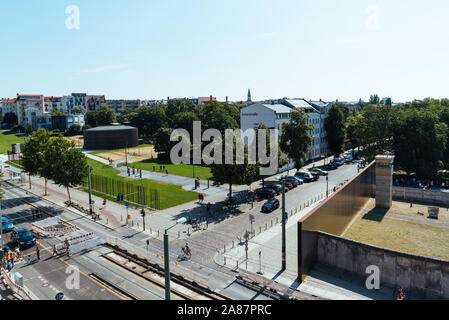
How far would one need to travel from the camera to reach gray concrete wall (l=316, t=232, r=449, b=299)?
22.2m

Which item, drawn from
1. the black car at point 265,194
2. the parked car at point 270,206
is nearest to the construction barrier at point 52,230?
the parked car at point 270,206

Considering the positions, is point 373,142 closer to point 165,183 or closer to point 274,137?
point 274,137

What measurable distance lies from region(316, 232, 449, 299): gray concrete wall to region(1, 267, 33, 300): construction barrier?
70.1ft

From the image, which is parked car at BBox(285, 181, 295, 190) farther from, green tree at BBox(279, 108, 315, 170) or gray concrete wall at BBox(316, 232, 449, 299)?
gray concrete wall at BBox(316, 232, 449, 299)

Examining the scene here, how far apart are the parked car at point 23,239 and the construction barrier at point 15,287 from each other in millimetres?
6267

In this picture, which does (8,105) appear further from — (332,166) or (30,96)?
(332,166)

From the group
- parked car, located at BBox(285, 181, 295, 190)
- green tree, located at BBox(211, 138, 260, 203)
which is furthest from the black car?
green tree, located at BBox(211, 138, 260, 203)

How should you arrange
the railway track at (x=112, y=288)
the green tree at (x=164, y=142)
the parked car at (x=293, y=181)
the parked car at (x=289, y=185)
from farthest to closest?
the green tree at (x=164, y=142)
the parked car at (x=293, y=181)
the parked car at (x=289, y=185)
the railway track at (x=112, y=288)

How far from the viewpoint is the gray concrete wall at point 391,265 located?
22.2m

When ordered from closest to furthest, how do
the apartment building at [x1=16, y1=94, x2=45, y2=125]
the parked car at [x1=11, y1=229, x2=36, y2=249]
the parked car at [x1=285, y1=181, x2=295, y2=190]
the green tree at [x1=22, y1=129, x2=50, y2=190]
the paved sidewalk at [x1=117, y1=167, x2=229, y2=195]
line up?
the parked car at [x1=11, y1=229, x2=36, y2=249] < the green tree at [x1=22, y1=129, x2=50, y2=190] < the parked car at [x1=285, y1=181, x2=295, y2=190] < the paved sidewalk at [x1=117, y1=167, x2=229, y2=195] < the apartment building at [x1=16, y1=94, x2=45, y2=125]

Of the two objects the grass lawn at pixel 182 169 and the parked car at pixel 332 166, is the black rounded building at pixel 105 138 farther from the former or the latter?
the parked car at pixel 332 166
